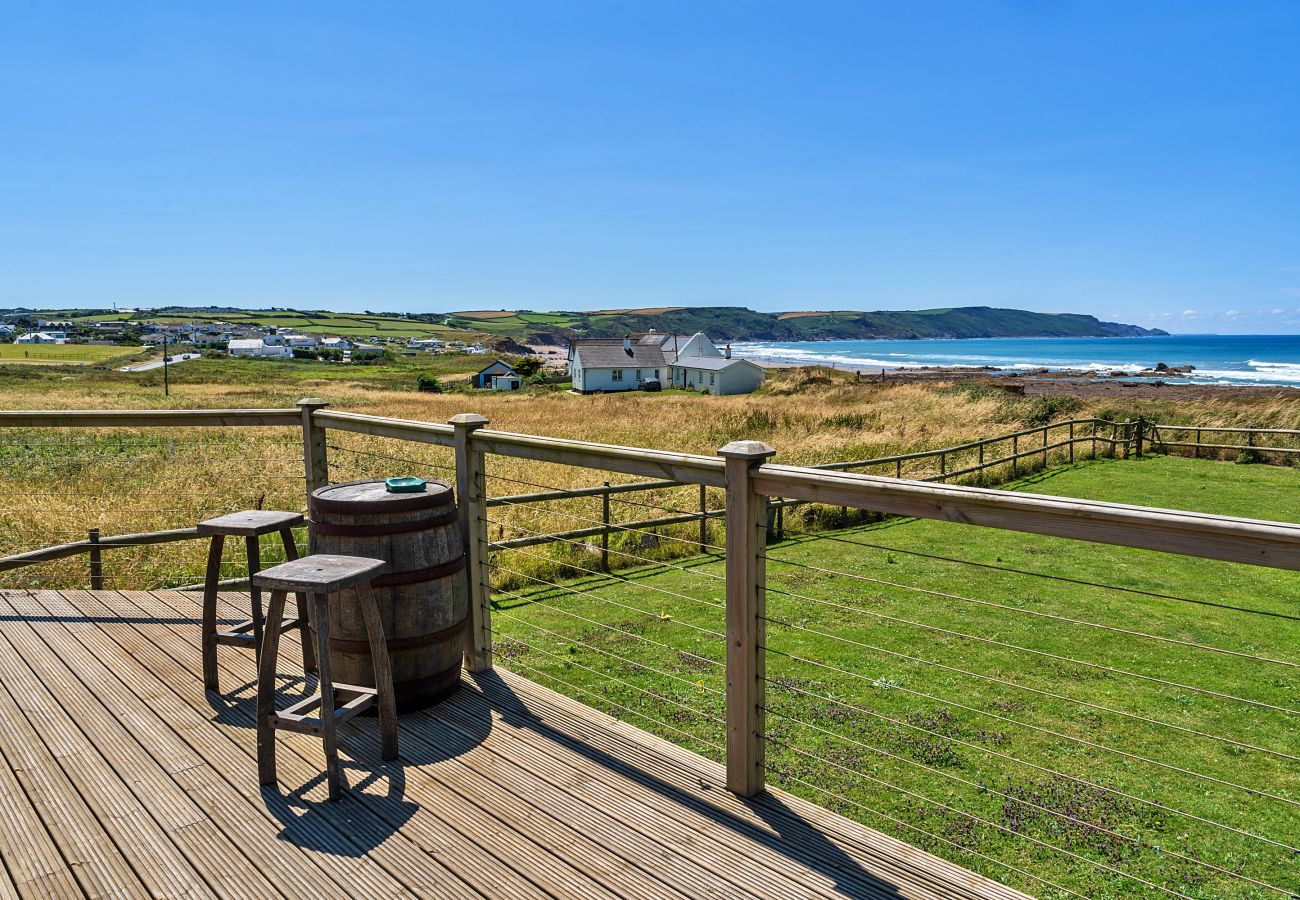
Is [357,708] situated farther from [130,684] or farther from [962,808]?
[962,808]

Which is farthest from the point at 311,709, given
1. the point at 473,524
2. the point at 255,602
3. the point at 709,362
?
the point at 709,362

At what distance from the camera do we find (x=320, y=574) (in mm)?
3127

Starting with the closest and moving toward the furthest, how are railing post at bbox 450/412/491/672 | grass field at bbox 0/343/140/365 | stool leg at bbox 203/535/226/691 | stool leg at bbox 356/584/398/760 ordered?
1. stool leg at bbox 356/584/398/760
2. stool leg at bbox 203/535/226/691
3. railing post at bbox 450/412/491/672
4. grass field at bbox 0/343/140/365

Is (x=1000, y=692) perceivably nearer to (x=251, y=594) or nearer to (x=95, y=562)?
(x=251, y=594)

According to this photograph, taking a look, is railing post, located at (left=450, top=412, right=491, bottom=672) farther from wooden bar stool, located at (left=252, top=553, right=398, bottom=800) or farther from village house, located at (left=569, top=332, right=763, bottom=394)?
village house, located at (left=569, top=332, right=763, bottom=394)

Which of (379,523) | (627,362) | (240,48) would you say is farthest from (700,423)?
(627,362)

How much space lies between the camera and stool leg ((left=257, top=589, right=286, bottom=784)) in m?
3.15

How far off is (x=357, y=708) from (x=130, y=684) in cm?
166

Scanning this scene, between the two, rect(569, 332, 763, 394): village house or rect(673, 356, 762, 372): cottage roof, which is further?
rect(569, 332, 763, 394): village house

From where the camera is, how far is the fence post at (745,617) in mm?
2969

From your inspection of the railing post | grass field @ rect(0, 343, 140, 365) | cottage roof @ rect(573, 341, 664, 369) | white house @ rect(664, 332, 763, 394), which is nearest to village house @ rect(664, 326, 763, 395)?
white house @ rect(664, 332, 763, 394)

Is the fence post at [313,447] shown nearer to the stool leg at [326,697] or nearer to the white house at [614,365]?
the stool leg at [326,697]

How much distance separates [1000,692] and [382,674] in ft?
13.9

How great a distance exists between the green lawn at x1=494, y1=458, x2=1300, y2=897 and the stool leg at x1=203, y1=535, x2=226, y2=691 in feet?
6.56
